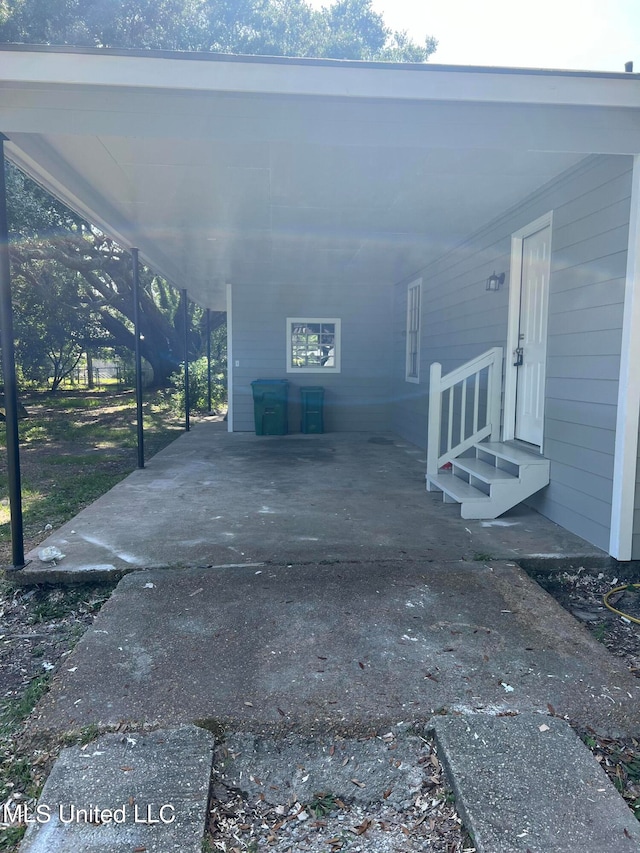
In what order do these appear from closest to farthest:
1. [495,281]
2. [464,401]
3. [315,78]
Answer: [315,78] → [464,401] → [495,281]

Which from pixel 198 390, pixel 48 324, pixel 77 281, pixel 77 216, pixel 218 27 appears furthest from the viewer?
pixel 77 281

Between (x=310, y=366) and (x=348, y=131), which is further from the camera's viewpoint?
(x=310, y=366)

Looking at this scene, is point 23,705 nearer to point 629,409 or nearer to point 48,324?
point 629,409

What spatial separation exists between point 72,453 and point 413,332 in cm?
520

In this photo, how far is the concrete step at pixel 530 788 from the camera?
1517 millimetres

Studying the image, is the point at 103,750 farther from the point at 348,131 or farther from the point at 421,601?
the point at 348,131

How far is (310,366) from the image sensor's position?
9.55 meters

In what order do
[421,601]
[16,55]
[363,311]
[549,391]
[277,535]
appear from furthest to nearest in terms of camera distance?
[363,311], [549,391], [277,535], [421,601], [16,55]

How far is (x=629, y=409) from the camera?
3275 millimetres

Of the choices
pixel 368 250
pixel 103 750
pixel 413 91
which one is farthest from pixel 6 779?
pixel 368 250

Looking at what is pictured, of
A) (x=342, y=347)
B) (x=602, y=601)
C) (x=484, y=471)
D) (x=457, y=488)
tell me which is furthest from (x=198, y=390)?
(x=602, y=601)

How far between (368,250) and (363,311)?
2.62 m

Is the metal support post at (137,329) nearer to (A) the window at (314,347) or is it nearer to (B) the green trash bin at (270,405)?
(B) the green trash bin at (270,405)

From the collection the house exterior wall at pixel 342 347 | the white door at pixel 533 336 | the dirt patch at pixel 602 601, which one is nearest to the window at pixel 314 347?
the house exterior wall at pixel 342 347
